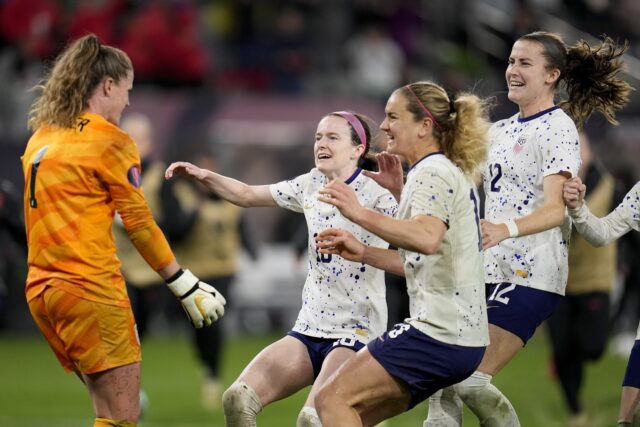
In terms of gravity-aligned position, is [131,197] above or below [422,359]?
above

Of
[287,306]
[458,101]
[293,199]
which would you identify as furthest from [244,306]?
[458,101]

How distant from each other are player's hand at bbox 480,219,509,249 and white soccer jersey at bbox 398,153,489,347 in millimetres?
231

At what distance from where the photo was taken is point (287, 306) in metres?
17.9

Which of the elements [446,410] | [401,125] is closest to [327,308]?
[446,410]

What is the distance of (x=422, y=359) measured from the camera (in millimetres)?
5570

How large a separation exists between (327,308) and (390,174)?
0.82 metres

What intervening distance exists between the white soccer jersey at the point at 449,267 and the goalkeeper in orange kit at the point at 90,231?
3.95ft

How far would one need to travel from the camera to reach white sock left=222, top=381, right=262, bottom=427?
6402mm

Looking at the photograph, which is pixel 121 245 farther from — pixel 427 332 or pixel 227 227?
pixel 427 332

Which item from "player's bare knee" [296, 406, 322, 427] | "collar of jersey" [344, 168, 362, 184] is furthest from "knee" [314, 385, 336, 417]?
"collar of jersey" [344, 168, 362, 184]

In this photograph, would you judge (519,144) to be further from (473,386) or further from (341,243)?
(341,243)

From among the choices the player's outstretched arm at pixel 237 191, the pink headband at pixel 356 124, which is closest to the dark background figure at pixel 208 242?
the player's outstretched arm at pixel 237 191

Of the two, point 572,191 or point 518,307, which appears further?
point 518,307

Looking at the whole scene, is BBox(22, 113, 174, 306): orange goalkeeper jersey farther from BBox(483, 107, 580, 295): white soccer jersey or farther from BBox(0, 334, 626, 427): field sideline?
BBox(0, 334, 626, 427): field sideline
